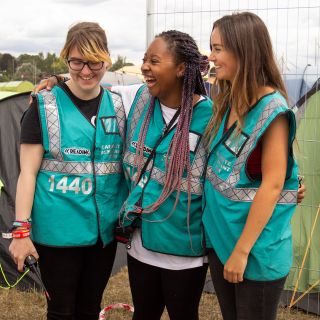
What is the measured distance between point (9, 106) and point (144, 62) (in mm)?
2800

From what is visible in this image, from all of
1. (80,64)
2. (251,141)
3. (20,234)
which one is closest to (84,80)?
(80,64)

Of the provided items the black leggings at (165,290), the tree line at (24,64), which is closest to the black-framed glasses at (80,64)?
the black leggings at (165,290)

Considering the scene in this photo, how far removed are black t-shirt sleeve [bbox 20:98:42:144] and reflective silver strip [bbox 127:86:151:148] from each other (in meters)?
0.42

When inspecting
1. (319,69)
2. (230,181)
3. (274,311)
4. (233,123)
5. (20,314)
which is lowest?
(20,314)

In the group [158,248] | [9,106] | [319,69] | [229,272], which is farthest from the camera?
[9,106]

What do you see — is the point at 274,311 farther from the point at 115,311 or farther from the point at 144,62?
the point at 115,311

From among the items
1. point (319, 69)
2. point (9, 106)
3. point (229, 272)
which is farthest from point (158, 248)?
point (9, 106)

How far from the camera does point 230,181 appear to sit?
1929mm

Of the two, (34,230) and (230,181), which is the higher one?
(230,181)

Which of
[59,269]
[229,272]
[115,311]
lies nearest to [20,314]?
[115,311]

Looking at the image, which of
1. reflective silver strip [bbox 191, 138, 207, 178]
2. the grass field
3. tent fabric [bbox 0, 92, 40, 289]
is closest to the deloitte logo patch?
reflective silver strip [bbox 191, 138, 207, 178]

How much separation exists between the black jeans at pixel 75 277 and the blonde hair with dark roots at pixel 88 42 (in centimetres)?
89

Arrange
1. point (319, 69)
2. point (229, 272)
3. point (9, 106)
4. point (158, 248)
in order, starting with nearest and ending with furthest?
point (229, 272), point (158, 248), point (319, 69), point (9, 106)

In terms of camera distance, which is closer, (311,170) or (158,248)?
(158,248)
